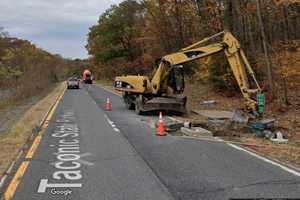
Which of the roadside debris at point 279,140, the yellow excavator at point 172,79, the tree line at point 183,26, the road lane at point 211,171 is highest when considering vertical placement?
the tree line at point 183,26

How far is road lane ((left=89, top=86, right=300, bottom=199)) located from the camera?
744cm

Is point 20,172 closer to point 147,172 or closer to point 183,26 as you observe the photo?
point 147,172

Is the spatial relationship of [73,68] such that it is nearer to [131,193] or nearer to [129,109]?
[129,109]

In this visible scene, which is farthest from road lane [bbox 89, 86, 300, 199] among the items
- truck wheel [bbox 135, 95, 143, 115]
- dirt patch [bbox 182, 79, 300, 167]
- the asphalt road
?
truck wheel [bbox 135, 95, 143, 115]

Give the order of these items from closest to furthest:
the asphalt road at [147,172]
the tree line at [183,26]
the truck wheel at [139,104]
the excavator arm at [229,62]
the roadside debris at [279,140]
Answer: the asphalt road at [147,172], the roadside debris at [279,140], the excavator arm at [229,62], the truck wheel at [139,104], the tree line at [183,26]

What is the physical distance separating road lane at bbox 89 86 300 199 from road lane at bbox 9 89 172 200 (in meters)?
0.34

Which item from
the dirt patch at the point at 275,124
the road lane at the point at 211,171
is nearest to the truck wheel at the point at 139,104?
the dirt patch at the point at 275,124

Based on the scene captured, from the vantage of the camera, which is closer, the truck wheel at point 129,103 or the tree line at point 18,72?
the truck wheel at point 129,103

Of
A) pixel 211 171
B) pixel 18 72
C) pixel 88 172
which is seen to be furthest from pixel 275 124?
pixel 18 72

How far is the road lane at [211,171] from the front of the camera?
24.4ft

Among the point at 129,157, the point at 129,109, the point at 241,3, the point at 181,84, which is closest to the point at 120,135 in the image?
the point at 129,157

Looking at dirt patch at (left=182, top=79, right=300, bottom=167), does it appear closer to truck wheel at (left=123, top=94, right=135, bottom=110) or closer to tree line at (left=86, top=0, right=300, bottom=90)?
tree line at (left=86, top=0, right=300, bottom=90)

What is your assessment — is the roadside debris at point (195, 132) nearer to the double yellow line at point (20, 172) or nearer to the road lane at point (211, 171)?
the road lane at point (211, 171)

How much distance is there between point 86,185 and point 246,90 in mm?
11020
